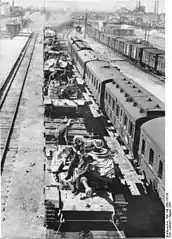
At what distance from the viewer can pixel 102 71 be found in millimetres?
26938

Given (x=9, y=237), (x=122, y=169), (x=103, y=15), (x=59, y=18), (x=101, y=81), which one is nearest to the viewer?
(x=9, y=237)

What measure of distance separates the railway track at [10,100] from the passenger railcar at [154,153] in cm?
683

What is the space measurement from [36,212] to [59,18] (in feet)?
369

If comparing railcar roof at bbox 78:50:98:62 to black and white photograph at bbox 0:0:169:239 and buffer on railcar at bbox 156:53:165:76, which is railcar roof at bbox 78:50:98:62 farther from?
buffer on railcar at bbox 156:53:165:76

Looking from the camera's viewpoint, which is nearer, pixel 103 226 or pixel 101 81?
pixel 103 226

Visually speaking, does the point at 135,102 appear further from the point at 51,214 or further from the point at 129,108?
the point at 51,214

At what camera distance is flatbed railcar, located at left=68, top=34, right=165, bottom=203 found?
16.2 m

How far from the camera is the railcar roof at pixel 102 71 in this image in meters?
25.0

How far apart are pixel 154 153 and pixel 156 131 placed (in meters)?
0.90

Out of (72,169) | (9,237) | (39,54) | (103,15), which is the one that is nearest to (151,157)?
(72,169)

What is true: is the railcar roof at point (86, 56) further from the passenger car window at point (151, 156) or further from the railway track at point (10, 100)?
the passenger car window at point (151, 156)

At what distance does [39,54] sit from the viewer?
215ft

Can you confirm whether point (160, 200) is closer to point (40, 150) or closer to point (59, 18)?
point (40, 150)

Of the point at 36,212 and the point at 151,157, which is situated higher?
the point at 151,157
